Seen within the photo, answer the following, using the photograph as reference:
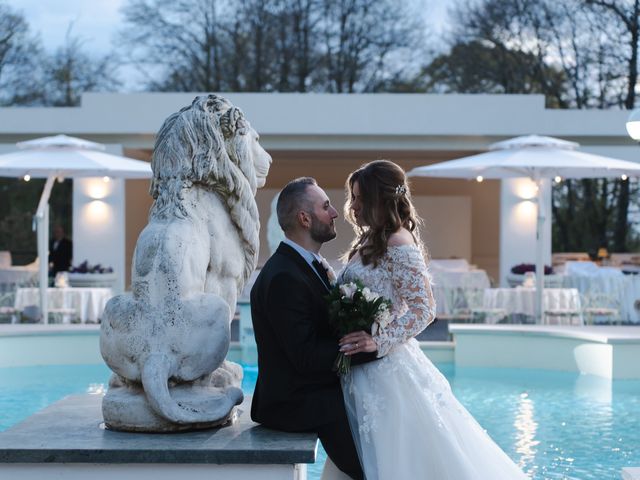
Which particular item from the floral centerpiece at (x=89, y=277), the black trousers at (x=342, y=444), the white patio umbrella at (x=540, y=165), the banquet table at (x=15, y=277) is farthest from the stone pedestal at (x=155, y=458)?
the banquet table at (x=15, y=277)

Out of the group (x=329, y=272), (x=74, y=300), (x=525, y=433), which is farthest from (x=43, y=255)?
(x=329, y=272)

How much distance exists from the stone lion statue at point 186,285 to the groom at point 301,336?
7.5 inches

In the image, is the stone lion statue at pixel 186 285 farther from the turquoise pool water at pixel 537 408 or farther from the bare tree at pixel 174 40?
the bare tree at pixel 174 40

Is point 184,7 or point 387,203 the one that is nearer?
point 387,203

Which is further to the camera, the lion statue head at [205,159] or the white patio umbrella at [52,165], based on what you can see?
the white patio umbrella at [52,165]

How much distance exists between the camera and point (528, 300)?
1212cm

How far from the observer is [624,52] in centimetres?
2694

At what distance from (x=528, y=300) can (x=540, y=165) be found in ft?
5.93

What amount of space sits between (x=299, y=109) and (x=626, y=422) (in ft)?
34.9

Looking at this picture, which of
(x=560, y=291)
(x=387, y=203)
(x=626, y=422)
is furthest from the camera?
(x=560, y=291)

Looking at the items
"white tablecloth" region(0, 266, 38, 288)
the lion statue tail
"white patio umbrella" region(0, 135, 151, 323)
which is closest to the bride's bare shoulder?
the lion statue tail

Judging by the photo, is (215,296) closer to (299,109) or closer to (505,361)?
(505,361)

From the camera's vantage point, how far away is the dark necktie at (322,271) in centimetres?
333

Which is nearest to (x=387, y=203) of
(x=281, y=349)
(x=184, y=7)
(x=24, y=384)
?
(x=281, y=349)
